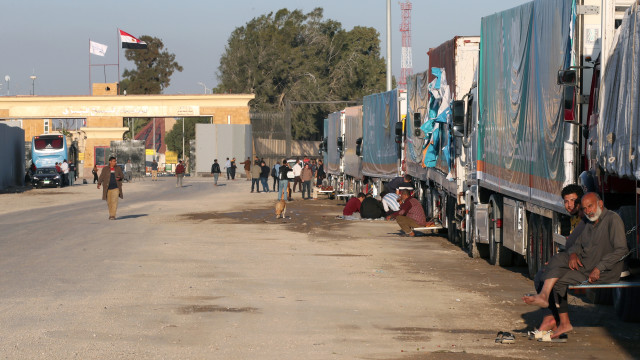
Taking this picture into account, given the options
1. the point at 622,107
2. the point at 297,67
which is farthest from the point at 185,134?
the point at 622,107

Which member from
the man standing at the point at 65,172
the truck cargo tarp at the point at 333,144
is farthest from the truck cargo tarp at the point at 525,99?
the man standing at the point at 65,172

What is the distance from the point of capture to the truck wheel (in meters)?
13.8

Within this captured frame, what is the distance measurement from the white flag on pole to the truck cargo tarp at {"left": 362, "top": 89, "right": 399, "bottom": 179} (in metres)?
56.0

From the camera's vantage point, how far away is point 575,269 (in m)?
9.16

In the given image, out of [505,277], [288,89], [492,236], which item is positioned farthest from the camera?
[288,89]

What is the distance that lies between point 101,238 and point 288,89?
75989 mm

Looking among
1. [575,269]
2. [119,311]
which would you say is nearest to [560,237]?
[575,269]

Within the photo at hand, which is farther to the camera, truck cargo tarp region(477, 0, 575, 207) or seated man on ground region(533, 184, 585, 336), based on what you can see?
truck cargo tarp region(477, 0, 575, 207)

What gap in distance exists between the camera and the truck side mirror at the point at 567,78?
11.1 meters

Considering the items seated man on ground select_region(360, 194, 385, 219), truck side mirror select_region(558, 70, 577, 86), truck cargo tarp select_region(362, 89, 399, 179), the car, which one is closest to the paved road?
truck side mirror select_region(558, 70, 577, 86)

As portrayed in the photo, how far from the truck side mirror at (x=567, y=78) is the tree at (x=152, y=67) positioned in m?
113

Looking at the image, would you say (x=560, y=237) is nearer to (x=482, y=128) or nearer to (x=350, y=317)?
(x=350, y=317)

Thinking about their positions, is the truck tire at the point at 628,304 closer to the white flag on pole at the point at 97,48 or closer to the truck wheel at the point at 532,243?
the truck wheel at the point at 532,243

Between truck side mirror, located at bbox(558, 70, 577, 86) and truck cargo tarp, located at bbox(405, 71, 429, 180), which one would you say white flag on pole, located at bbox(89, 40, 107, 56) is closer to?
truck cargo tarp, located at bbox(405, 71, 429, 180)
